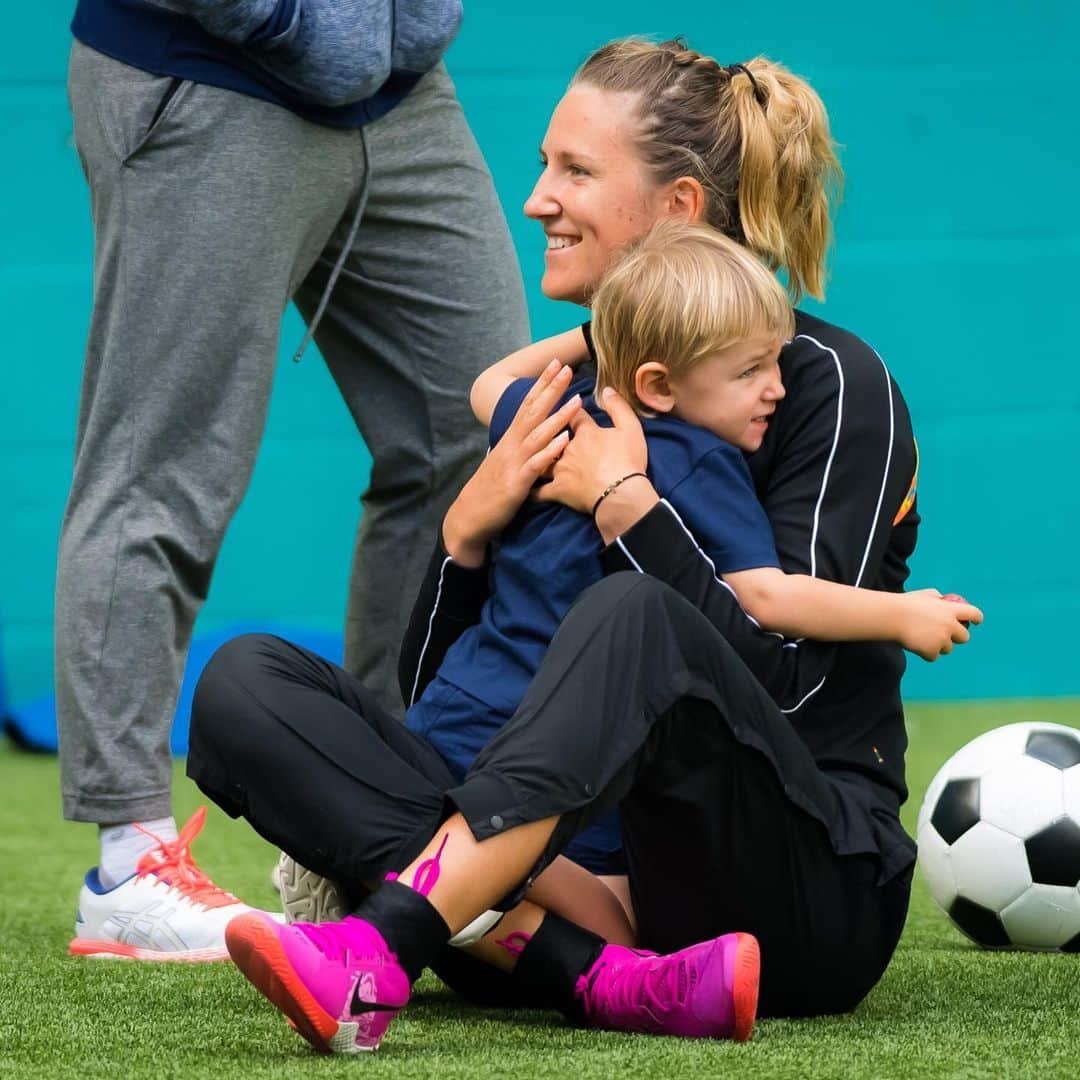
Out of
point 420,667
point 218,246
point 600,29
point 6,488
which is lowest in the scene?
point 6,488

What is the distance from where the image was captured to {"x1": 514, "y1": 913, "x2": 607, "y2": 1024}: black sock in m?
1.84

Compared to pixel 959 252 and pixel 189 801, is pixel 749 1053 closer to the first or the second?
pixel 189 801

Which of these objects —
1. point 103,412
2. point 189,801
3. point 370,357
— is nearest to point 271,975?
point 103,412

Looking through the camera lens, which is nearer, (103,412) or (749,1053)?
(749,1053)

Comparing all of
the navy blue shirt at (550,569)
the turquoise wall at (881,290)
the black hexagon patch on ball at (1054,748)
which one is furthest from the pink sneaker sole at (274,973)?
the turquoise wall at (881,290)

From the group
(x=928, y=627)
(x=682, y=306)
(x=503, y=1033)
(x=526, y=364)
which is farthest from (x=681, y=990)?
(x=526, y=364)

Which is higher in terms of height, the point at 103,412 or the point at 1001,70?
the point at 1001,70

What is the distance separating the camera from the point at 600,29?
16.1 feet

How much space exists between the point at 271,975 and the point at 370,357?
1330 mm

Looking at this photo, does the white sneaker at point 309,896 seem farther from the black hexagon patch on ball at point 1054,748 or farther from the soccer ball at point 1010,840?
the black hexagon patch on ball at point 1054,748

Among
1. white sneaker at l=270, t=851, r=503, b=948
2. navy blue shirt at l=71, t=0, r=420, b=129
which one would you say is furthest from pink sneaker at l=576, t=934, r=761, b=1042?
navy blue shirt at l=71, t=0, r=420, b=129

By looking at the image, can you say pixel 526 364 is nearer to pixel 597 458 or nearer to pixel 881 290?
pixel 597 458

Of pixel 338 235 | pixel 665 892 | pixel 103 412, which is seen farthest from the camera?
pixel 338 235

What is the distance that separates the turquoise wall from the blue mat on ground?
0.13 metres
